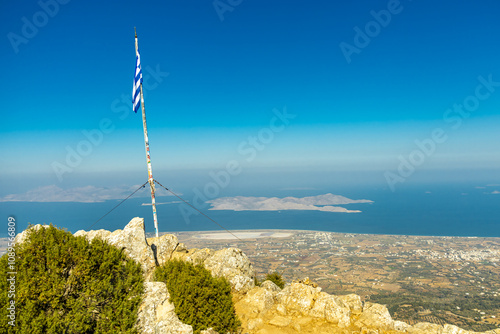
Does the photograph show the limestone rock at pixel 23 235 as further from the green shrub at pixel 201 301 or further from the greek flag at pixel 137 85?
the greek flag at pixel 137 85

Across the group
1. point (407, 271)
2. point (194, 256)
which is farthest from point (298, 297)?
point (407, 271)

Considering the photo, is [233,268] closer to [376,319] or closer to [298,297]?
[298,297]

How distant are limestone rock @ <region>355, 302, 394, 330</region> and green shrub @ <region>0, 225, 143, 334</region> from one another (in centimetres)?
965

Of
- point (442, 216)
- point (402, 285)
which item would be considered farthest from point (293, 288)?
point (442, 216)

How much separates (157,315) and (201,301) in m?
1.68

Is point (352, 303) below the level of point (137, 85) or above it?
below

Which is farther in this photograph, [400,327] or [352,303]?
[352,303]

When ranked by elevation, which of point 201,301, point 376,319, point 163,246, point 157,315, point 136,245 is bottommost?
point 376,319

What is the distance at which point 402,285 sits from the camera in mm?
52156

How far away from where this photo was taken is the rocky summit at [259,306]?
30.5ft

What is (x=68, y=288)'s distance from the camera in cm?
816

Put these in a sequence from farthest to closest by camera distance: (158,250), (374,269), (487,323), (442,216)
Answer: (442,216), (374,269), (487,323), (158,250)

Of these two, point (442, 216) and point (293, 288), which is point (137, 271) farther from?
point (442, 216)

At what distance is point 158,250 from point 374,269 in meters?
65.9
